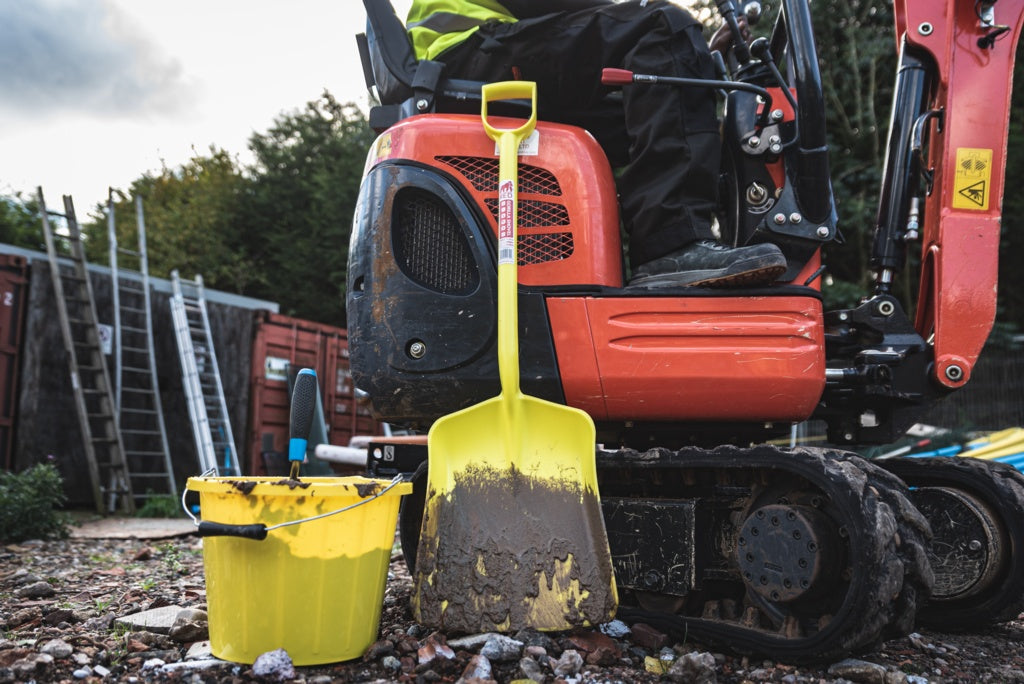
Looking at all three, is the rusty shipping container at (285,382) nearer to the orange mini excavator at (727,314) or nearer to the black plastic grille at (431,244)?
the orange mini excavator at (727,314)

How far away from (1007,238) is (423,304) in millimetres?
13029

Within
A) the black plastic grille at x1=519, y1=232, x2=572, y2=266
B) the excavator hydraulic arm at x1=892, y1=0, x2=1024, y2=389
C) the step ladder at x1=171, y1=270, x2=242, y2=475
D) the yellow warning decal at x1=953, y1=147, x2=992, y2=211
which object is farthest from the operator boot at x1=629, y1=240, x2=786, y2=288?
the step ladder at x1=171, y1=270, x2=242, y2=475

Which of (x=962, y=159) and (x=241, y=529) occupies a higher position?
(x=962, y=159)

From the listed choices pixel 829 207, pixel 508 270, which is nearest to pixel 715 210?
pixel 829 207

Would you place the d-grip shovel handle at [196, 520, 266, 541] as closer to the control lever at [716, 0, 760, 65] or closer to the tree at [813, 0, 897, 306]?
the control lever at [716, 0, 760, 65]

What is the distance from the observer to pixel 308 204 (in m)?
21.9

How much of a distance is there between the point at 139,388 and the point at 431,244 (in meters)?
7.56

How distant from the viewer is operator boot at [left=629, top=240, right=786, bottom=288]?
2420mm

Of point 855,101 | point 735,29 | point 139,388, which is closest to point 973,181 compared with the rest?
point 735,29

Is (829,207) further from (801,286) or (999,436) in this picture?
(999,436)

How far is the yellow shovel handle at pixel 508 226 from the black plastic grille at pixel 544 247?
0.29ft

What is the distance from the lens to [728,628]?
7.54 ft

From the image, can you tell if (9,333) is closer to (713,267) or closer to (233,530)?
(233,530)

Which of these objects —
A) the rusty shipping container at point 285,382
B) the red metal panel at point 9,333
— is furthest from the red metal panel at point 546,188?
the rusty shipping container at point 285,382
